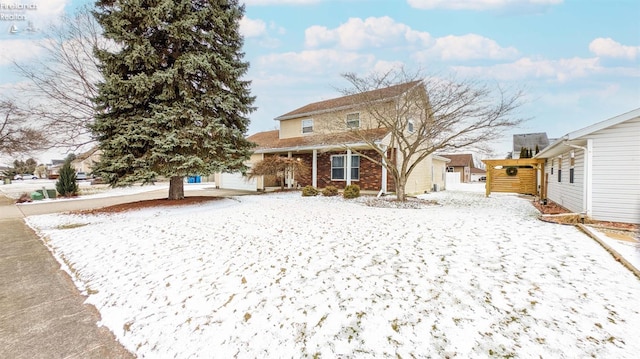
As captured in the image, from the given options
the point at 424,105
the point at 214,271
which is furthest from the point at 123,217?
the point at 424,105

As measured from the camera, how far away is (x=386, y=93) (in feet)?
34.0

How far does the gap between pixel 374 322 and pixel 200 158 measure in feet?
27.7

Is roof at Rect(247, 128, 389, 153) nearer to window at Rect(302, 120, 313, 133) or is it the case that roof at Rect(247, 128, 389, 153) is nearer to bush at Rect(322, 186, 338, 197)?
window at Rect(302, 120, 313, 133)

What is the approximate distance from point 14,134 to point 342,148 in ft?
66.1

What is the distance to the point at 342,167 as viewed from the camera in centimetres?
1545

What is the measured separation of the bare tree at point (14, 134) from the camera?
14.0 metres

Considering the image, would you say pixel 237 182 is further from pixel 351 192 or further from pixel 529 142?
pixel 529 142

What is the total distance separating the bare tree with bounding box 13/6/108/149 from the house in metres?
8.81

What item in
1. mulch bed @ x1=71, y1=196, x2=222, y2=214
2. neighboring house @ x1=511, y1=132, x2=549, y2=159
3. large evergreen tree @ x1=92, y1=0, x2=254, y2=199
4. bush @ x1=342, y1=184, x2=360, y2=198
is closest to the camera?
large evergreen tree @ x1=92, y1=0, x2=254, y2=199

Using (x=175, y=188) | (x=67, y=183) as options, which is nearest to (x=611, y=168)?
(x=175, y=188)

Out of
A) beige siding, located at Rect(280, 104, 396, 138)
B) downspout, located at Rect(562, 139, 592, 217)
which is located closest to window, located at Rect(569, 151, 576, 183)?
downspout, located at Rect(562, 139, 592, 217)

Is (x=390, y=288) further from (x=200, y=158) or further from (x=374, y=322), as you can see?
(x=200, y=158)

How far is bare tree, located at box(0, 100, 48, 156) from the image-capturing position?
14043 mm

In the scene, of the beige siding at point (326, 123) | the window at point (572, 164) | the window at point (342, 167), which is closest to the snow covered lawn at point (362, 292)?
the window at point (572, 164)
